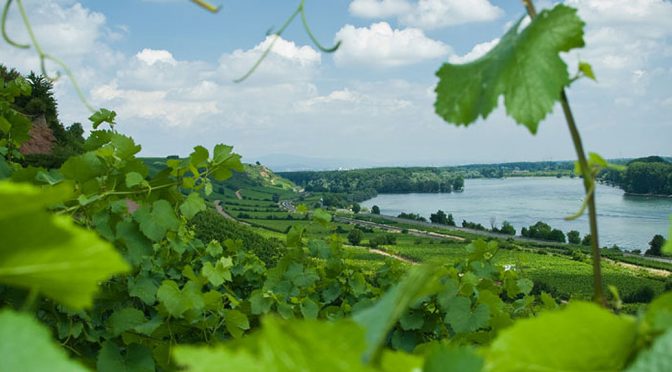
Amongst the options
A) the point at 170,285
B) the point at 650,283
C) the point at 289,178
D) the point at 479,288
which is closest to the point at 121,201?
the point at 170,285

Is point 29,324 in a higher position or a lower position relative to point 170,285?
higher

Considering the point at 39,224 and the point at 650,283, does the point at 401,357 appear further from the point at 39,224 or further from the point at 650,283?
the point at 650,283

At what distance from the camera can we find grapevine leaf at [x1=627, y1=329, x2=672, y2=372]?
29 cm

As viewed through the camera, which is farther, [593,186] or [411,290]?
[593,186]

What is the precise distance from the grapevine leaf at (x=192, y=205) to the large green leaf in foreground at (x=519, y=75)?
1339 millimetres

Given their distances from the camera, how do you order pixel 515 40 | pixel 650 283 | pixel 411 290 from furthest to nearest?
pixel 650 283
pixel 515 40
pixel 411 290

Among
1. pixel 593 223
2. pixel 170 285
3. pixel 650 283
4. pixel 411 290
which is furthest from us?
pixel 650 283

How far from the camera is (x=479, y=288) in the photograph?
244 centimetres

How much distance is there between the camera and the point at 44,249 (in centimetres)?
30

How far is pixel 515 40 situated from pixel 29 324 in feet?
1.67

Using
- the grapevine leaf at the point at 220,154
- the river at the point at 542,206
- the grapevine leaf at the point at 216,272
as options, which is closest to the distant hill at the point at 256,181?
the river at the point at 542,206

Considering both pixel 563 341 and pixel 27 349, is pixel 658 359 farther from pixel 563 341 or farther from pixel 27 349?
pixel 27 349

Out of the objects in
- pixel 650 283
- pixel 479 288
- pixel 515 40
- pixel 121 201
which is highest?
pixel 515 40

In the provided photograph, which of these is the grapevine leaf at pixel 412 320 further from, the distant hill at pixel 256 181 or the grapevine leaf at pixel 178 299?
the distant hill at pixel 256 181
